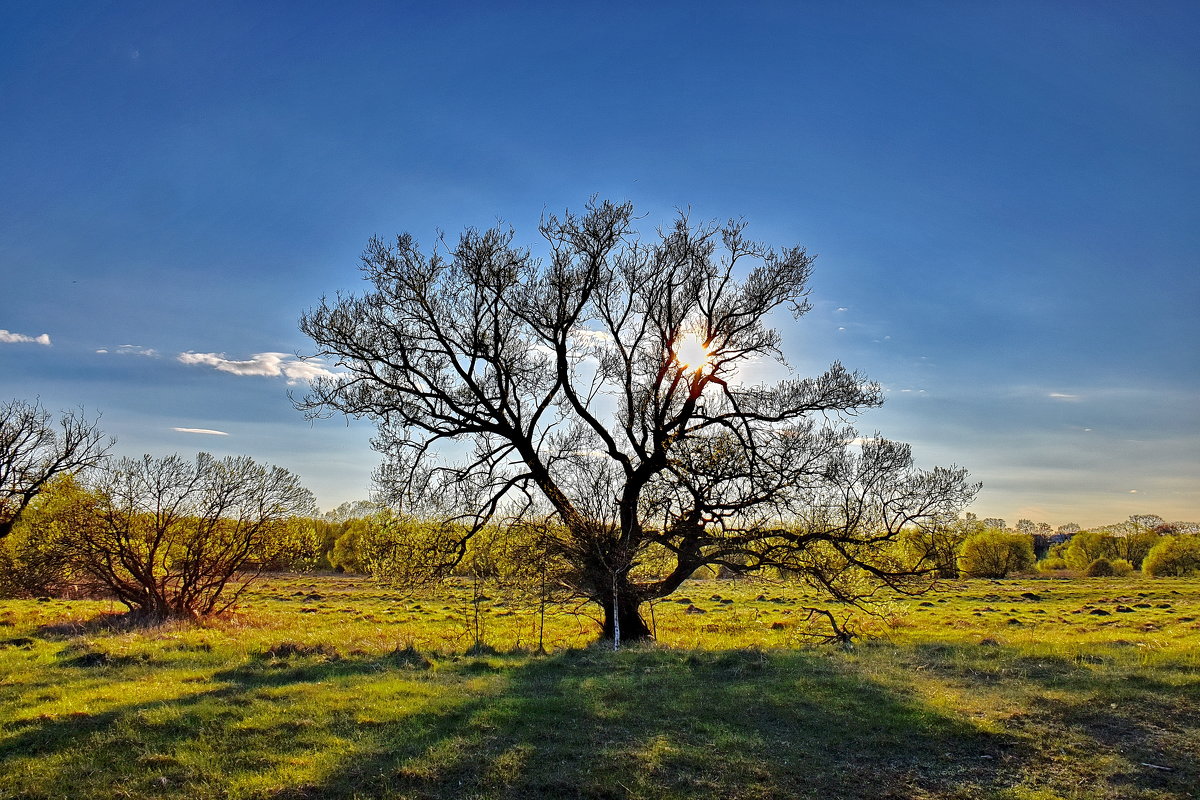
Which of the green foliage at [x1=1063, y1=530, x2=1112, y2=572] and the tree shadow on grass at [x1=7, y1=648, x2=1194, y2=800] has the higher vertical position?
the tree shadow on grass at [x1=7, y1=648, x2=1194, y2=800]

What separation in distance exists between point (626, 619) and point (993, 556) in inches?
3099

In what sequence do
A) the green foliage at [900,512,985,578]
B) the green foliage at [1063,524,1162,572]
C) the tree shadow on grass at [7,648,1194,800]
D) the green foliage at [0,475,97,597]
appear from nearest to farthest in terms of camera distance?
the tree shadow on grass at [7,648,1194,800], the green foliage at [900,512,985,578], the green foliage at [0,475,97,597], the green foliage at [1063,524,1162,572]

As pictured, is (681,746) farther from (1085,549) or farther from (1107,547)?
(1107,547)

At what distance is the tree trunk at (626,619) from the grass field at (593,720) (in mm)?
1634

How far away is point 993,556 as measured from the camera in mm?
80688

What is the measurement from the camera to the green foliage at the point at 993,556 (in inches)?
3137

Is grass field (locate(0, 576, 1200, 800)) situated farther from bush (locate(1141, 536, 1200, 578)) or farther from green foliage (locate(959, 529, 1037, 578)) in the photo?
bush (locate(1141, 536, 1200, 578))

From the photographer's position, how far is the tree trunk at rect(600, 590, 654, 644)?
18.3 meters

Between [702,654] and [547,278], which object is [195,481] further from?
[702,654]

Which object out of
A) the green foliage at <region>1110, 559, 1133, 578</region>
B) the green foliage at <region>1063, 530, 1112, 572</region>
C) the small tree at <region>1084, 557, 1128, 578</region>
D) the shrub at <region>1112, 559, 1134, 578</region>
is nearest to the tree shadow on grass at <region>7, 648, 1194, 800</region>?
the small tree at <region>1084, 557, 1128, 578</region>

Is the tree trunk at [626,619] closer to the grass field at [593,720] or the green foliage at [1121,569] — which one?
the grass field at [593,720]

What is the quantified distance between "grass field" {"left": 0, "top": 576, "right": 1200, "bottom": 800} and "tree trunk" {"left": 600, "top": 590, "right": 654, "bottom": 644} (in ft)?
5.36

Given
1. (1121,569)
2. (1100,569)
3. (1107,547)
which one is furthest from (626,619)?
(1107,547)

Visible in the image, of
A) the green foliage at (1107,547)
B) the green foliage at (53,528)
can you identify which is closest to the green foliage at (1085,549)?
the green foliage at (1107,547)
